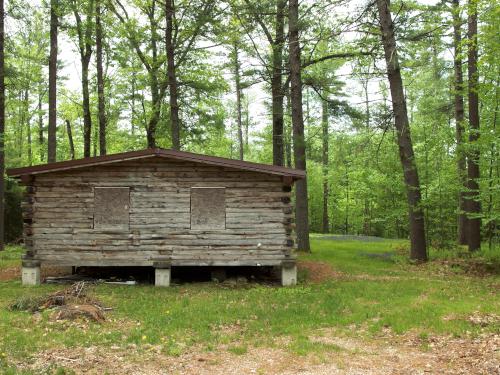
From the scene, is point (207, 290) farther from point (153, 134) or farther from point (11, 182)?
point (11, 182)

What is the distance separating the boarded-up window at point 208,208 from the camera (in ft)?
45.4

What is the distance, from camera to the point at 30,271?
13602 mm

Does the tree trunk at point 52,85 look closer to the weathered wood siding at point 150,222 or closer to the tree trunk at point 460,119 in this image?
the weathered wood siding at point 150,222

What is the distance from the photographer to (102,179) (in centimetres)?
1376

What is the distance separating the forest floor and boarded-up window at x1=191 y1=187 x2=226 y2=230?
1.84 meters

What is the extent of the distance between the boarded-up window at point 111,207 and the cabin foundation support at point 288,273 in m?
4.92

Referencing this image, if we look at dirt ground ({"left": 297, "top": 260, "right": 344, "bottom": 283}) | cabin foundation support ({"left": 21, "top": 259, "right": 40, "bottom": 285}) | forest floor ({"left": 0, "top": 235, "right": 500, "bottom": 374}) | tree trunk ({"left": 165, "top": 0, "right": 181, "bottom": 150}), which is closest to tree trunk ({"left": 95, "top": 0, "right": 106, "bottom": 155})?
tree trunk ({"left": 165, "top": 0, "right": 181, "bottom": 150})

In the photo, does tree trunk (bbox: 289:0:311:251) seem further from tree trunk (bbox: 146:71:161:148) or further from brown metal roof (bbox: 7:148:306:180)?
tree trunk (bbox: 146:71:161:148)

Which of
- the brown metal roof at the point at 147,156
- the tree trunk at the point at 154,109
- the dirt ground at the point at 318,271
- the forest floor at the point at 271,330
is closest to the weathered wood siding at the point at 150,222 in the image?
the brown metal roof at the point at 147,156

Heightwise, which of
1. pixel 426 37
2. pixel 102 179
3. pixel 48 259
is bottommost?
pixel 48 259

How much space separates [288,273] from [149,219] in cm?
451

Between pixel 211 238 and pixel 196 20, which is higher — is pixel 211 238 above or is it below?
below

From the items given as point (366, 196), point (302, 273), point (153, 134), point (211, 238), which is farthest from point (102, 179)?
point (366, 196)

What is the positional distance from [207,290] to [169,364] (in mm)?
5693
